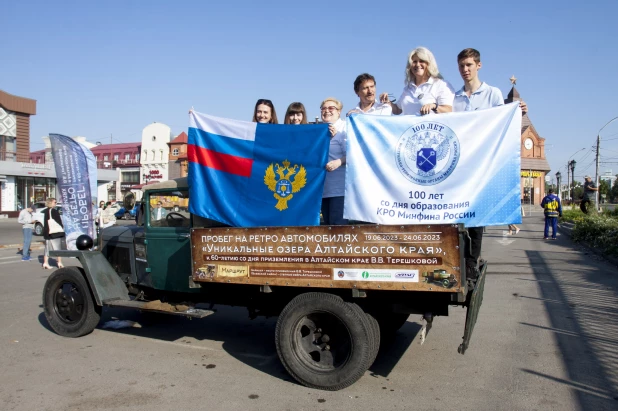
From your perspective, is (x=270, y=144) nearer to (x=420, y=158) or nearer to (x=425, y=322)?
(x=420, y=158)

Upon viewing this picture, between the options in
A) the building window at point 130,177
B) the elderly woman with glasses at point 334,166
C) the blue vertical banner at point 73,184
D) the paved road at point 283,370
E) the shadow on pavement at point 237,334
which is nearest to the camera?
the paved road at point 283,370

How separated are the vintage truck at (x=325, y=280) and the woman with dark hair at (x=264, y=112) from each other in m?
1.06

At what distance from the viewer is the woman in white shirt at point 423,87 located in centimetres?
455

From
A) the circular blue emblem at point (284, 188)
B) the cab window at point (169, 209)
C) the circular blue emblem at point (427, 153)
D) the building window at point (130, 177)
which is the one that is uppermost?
the building window at point (130, 177)

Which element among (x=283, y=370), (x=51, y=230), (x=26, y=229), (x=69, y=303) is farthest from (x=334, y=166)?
(x=26, y=229)

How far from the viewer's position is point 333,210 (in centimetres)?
488

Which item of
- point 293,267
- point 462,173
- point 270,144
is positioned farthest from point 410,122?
point 293,267

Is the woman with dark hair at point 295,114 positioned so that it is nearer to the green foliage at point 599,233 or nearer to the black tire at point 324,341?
the black tire at point 324,341

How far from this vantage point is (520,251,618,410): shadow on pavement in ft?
13.2

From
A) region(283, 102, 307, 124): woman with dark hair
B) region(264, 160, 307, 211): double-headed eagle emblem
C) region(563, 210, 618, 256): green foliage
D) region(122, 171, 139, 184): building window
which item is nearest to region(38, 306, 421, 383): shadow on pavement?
region(264, 160, 307, 211): double-headed eagle emblem

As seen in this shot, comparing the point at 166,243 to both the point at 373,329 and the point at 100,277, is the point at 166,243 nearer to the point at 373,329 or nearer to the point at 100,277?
the point at 100,277

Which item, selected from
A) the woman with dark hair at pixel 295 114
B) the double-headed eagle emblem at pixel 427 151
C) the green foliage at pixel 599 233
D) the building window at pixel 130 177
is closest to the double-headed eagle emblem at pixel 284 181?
the woman with dark hair at pixel 295 114

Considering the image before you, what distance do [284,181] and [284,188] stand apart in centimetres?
7

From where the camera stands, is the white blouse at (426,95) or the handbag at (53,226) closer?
the white blouse at (426,95)
